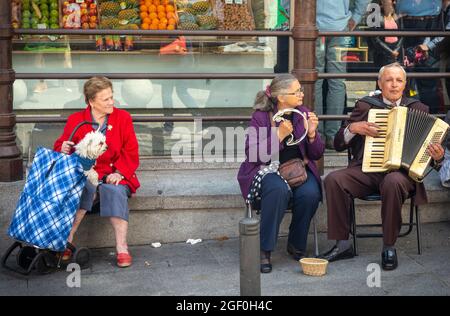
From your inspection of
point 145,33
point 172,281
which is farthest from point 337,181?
point 145,33

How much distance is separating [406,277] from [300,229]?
0.84m

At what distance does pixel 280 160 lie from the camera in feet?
21.3

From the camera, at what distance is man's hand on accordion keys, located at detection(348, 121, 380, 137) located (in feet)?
21.0

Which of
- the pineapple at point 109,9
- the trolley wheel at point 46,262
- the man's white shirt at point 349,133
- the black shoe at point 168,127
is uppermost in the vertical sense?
the pineapple at point 109,9

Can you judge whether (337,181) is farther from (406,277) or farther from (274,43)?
(274,43)

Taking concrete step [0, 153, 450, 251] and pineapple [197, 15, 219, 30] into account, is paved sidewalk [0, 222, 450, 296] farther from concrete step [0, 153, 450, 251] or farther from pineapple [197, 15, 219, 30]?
pineapple [197, 15, 219, 30]

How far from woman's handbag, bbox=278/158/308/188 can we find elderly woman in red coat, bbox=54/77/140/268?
1.12m

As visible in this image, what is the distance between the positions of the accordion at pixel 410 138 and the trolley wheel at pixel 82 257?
225cm

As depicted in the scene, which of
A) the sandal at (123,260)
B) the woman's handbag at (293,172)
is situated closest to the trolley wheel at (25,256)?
the sandal at (123,260)

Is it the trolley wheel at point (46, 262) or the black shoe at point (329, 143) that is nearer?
the trolley wheel at point (46, 262)

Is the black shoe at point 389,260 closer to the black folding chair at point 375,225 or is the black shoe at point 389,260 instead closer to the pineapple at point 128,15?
the black folding chair at point 375,225

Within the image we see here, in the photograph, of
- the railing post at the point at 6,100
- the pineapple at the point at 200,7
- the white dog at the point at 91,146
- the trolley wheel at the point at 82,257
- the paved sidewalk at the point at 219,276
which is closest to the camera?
the paved sidewalk at the point at 219,276

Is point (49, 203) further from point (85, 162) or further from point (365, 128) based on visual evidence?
point (365, 128)

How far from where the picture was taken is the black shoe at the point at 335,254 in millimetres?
6508
